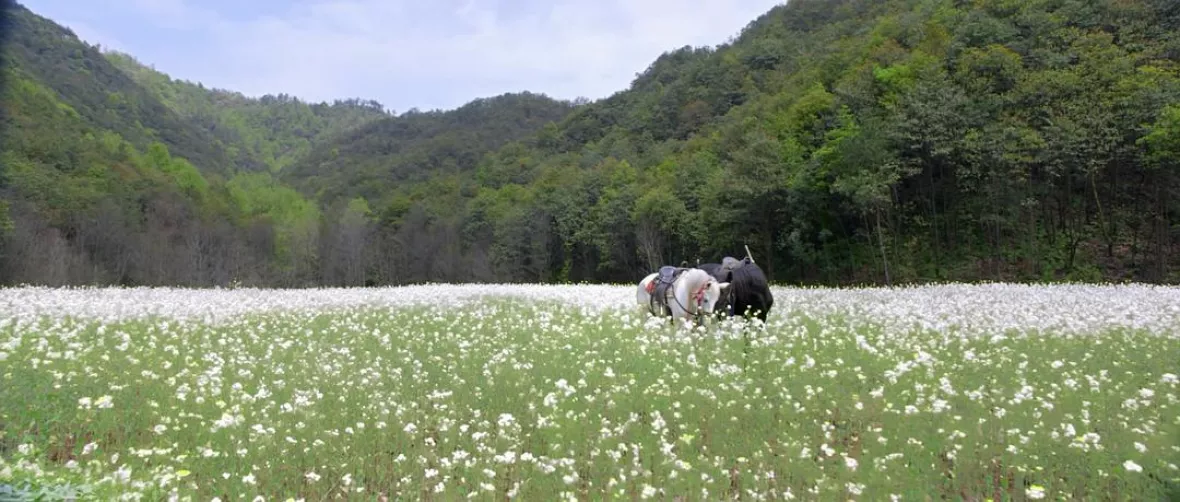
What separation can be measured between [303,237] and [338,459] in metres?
107

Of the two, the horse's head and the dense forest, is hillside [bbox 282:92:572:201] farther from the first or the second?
the horse's head

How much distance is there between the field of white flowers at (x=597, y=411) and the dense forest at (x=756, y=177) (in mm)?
3921

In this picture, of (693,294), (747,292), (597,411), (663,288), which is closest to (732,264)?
(747,292)

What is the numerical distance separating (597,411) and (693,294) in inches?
250

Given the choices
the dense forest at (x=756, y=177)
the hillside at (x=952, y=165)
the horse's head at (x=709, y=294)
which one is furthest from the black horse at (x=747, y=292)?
the hillside at (x=952, y=165)

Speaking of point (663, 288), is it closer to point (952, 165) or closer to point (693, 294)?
point (693, 294)

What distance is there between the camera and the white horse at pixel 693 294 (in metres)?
13.8

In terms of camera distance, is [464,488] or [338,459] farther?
[338,459]

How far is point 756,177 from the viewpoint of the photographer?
51188 millimetres

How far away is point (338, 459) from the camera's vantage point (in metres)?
7.07

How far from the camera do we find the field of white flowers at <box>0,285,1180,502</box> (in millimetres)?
6398

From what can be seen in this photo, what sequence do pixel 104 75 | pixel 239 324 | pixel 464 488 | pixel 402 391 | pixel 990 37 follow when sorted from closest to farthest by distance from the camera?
1. pixel 464 488
2. pixel 402 391
3. pixel 239 324
4. pixel 990 37
5. pixel 104 75

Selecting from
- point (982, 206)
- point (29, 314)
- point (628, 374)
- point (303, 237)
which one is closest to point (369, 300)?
point (29, 314)

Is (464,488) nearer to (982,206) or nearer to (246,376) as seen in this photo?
(246,376)
